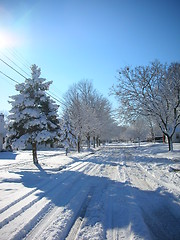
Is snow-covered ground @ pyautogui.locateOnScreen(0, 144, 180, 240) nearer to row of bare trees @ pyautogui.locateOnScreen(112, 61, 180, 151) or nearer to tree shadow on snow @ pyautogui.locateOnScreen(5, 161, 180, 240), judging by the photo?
tree shadow on snow @ pyautogui.locateOnScreen(5, 161, 180, 240)

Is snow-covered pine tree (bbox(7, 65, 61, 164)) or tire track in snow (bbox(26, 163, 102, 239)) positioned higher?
snow-covered pine tree (bbox(7, 65, 61, 164))

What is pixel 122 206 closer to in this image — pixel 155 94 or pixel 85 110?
pixel 155 94

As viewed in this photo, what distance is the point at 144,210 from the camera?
4.49m

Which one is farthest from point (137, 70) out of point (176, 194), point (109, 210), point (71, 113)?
point (109, 210)

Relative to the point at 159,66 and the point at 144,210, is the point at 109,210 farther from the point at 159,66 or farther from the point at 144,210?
the point at 159,66

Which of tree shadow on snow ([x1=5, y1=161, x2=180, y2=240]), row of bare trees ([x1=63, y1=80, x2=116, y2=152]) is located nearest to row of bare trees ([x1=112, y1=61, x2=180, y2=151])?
Answer: row of bare trees ([x1=63, y1=80, x2=116, y2=152])

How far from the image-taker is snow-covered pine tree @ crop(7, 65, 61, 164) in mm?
12993

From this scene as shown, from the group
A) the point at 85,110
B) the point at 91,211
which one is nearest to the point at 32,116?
the point at 91,211

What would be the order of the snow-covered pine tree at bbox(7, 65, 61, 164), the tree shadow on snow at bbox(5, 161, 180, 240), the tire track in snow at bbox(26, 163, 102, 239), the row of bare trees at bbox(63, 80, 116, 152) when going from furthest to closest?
the row of bare trees at bbox(63, 80, 116, 152)
the snow-covered pine tree at bbox(7, 65, 61, 164)
the tree shadow on snow at bbox(5, 161, 180, 240)
the tire track in snow at bbox(26, 163, 102, 239)

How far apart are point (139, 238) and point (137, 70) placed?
18.4m

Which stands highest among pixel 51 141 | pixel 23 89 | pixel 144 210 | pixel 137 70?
pixel 137 70

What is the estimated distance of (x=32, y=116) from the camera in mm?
12961

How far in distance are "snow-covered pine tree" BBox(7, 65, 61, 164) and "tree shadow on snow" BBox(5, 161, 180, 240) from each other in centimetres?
649

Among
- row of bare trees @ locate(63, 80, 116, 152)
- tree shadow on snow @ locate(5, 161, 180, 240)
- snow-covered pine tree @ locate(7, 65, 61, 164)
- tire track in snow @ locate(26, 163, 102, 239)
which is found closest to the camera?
tire track in snow @ locate(26, 163, 102, 239)
